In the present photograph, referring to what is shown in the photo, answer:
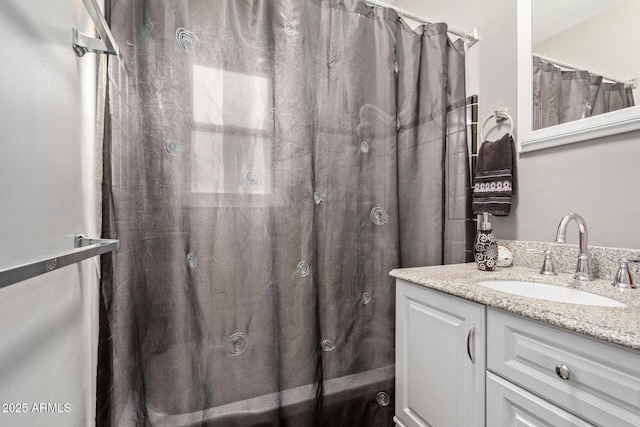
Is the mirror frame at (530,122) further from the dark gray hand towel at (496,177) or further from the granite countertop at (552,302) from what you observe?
the granite countertop at (552,302)

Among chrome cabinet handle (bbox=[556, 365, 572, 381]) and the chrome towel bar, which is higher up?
the chrome towel bar

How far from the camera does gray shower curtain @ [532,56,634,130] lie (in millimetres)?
1042

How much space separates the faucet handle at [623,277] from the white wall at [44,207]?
1546mm

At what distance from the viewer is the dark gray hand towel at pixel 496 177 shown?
136cm

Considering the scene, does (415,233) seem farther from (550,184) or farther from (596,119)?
(596,119)

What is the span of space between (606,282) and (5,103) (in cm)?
166

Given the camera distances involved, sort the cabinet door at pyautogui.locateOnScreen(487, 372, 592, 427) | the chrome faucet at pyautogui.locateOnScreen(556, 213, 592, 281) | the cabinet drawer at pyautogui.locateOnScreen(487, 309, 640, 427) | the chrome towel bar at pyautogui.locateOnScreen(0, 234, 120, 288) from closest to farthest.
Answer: the chrome towel bar at pyautogui.locateOnScreen(0, 234, 120, 288)
the cabinet drawer at pyautogui.locateOnScreen(487, 309, 640, 427)
the cabinet door at pyautogui.locateOnScreen(487, 372, 592, 427)
the chrome faucet at pyautogui.locateOnScreen(556, 213, 592, 281)

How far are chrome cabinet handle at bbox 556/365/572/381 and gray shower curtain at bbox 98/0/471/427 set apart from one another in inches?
29.4

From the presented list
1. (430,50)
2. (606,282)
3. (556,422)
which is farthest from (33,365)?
(430,50)

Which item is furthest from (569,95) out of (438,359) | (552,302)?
(438,359)

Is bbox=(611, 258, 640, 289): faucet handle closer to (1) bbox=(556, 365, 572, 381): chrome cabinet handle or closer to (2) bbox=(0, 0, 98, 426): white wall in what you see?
(1) bbox=(556, 365, 572, 381): chrome cabinet handle

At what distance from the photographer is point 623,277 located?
3.04 ft

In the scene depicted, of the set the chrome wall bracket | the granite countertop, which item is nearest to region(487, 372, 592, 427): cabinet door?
the granite countertop

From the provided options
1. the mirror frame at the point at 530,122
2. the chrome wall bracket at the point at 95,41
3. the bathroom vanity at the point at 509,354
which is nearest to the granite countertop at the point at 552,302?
the bathroom vanity at the point at 509,354
